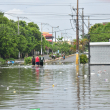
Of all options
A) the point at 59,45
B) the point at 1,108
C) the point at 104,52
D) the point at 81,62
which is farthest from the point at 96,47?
the point at 59,45

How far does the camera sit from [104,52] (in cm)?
3981

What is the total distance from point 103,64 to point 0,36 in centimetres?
3559

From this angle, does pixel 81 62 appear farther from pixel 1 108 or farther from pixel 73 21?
pixel 1 108

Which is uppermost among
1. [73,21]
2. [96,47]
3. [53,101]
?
[73,21]

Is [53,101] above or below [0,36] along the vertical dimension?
below

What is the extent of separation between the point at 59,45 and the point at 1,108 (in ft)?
315

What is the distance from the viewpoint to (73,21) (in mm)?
51469

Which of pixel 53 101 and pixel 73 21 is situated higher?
pixel 73 21

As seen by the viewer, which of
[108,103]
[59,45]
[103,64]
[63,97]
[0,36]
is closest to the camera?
[108,103]

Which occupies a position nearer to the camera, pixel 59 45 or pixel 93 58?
pixel 93 58

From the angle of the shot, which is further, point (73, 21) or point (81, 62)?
point (73, 21)

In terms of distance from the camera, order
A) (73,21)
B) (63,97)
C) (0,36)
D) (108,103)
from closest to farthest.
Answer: (108,103), (63,97), (73,21), (0,36)

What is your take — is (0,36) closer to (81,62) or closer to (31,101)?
(81,62)

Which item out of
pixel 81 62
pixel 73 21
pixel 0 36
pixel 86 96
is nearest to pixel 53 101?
pixel 86 96
